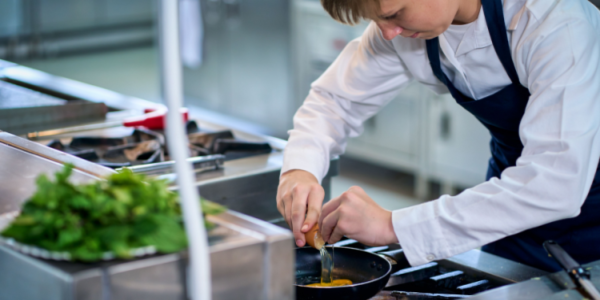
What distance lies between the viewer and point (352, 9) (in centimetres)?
103

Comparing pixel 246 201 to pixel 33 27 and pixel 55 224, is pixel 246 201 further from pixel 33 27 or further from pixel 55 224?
pixel 33 27

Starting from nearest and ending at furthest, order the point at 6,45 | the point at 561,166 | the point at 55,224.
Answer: the point at 55,224 < the point at 561,166 < the point at 6,45

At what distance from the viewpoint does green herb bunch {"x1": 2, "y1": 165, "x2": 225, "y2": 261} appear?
0.57 meters

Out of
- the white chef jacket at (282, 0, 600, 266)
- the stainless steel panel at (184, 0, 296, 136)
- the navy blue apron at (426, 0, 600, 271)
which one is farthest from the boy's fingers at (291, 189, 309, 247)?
the stainless steel panel at (184, 0, 296, 136)

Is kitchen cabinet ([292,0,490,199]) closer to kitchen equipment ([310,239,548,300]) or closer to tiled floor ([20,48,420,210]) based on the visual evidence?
tiled floor ([20,48,420,210])

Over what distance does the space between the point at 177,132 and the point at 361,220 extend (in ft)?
1.51

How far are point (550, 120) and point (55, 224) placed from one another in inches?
26.9

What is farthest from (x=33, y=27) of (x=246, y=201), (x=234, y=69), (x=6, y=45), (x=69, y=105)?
(x=246, y=201)

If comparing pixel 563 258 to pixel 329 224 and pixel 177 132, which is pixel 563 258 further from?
pixel 177 132

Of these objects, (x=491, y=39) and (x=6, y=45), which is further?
(x=6, y=45)

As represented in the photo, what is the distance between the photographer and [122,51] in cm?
650

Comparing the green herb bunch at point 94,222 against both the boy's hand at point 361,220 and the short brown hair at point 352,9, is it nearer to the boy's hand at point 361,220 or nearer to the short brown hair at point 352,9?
the boy's hand at point 361,220

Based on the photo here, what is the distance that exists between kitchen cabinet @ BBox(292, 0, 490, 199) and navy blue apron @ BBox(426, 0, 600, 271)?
1.72m

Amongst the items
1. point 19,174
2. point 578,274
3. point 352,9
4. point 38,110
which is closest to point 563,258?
point 578,274
